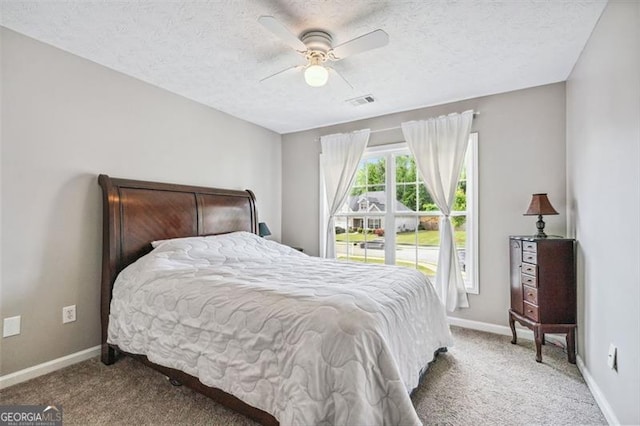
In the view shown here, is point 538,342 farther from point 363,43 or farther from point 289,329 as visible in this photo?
point 363,43

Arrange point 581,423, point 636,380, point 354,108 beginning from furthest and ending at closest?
point 354,108, point 581,423, point 636,380

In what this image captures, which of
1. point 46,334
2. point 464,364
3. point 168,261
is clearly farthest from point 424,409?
point 46,334

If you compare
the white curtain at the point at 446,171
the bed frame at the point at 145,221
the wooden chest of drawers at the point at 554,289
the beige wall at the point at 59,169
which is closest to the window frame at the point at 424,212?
the white curtain at the point at 446,171

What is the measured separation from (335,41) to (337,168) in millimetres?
2035

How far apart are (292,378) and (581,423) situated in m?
1.76

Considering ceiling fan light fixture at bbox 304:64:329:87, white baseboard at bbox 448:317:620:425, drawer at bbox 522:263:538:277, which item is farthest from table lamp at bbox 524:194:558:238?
ceiling fan light fixture at bbox 304:64:329:87

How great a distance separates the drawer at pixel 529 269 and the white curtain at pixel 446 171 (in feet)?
2.35

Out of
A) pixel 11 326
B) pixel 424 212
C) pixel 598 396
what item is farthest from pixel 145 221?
pixel 598 396

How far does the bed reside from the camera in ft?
4.24

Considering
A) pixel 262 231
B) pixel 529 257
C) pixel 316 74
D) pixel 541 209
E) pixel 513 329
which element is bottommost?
pixel 513 329

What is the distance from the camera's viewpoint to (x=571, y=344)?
2.43 metres

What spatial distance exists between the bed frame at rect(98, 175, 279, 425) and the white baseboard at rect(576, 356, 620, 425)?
7.54 feet

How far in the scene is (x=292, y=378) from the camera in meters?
1.35

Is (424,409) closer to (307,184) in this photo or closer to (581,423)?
(581,423)
